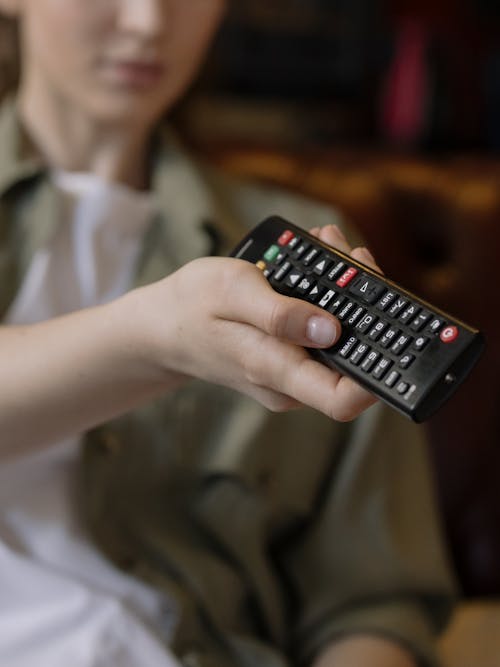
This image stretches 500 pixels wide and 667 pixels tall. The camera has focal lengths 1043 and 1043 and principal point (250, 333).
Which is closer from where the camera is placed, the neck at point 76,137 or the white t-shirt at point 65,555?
the white t-shirt at point 65,555

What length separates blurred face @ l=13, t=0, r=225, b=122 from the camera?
70 cm

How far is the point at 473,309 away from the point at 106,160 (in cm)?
32

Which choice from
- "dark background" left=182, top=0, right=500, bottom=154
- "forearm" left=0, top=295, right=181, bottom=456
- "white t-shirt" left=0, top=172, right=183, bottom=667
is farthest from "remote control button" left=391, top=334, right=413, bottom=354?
"dark background" left=182, top=0, right=500, bottom=154

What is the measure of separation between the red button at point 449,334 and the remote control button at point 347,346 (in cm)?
4

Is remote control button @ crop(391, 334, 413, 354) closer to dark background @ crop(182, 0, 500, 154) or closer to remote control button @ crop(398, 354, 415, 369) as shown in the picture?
remote control button @ crop(398, 354, 415, 369)

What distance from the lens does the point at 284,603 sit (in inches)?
29.2

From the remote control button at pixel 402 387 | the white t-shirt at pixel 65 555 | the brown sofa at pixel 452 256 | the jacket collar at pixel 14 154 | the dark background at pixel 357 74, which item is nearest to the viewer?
the remote control button at pixel 402 387

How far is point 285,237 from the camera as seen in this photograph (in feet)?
1.68

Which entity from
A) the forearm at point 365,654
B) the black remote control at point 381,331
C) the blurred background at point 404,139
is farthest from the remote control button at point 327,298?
the blurred background at point 404,139

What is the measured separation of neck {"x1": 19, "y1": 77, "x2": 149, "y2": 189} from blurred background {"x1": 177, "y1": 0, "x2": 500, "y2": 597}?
19 centimetres

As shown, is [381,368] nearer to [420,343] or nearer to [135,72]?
[420,343]

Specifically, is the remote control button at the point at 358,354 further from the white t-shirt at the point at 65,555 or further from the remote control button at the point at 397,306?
the white t-shirt at the point at 65,555

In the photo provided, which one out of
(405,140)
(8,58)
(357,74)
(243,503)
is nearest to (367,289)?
(243,503)

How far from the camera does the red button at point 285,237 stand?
0.51 m
